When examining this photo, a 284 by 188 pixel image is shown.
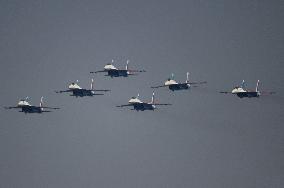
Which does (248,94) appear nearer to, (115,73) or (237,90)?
(237,90)

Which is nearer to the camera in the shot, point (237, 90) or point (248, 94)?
point (248, 94)

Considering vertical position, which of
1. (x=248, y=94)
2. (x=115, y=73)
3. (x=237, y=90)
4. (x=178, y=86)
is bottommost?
(x=248, y=94)

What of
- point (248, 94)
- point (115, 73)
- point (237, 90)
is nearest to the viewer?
point (248, 94)

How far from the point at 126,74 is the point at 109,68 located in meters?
5.76

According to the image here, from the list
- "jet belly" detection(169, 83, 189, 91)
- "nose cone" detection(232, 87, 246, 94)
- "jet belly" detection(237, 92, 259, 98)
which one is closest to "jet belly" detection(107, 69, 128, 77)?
"jet belly" detection(169, 83, 189, 91)

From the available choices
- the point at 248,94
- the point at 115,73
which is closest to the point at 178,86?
the point at 115,73

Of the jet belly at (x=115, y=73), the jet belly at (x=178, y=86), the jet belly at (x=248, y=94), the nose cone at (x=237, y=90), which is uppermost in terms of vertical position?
the jet belly at (x=115, y=73)

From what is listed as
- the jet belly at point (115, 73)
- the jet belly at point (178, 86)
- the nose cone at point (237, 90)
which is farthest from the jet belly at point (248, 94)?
the jet belly at point (115, 73)

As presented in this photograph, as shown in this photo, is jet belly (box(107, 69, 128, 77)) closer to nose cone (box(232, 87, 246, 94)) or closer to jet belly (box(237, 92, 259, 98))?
nose cone (box(232, 87, 246, 94))

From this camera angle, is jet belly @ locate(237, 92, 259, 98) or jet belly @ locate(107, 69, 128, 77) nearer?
jet belly @ locate(237, 92, 259, 98)

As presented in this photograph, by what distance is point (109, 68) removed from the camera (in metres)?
199

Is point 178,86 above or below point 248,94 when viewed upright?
above

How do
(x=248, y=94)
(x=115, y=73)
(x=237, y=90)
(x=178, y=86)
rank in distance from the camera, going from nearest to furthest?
(x=178, y=86)
(x=248, y=94)
(x=237, y=90)
(x=115, y=73)

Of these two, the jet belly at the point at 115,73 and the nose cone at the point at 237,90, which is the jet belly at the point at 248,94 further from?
the jet belly at the point at 115,73
